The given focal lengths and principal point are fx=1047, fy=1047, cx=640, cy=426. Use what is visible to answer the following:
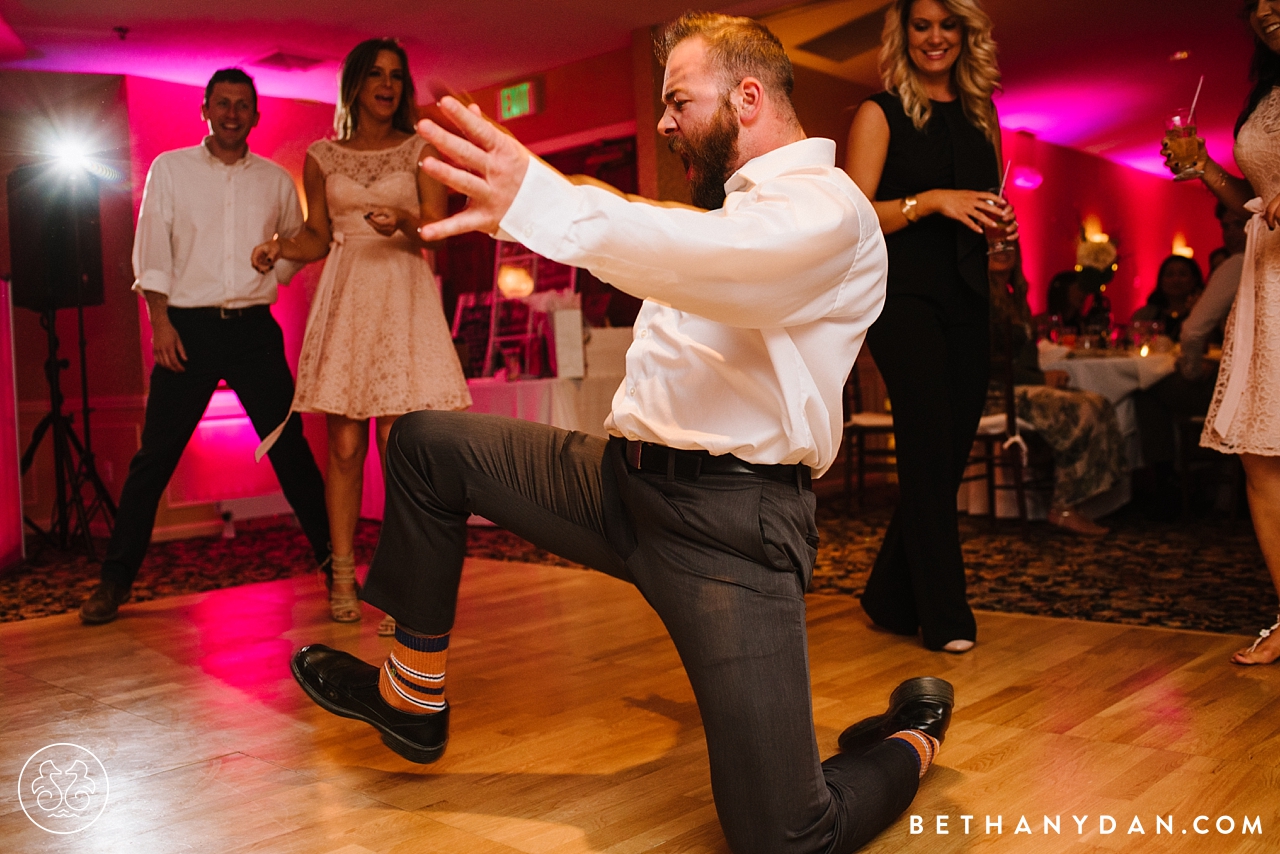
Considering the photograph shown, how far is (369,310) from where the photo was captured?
309cm

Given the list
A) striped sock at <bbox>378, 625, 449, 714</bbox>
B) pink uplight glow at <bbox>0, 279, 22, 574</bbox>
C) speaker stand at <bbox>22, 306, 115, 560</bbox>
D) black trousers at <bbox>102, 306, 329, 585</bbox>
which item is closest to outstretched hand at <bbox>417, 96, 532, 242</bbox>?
striped sock at <bbox>378, 625, 449, 714</bbox>

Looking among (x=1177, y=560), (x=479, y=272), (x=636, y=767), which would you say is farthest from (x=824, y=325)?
(x=479, y=272)

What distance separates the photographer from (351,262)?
3.09 meters

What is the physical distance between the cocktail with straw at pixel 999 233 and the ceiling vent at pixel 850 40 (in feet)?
14.4

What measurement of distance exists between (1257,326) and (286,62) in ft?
19.4

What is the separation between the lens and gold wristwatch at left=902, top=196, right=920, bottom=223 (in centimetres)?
264

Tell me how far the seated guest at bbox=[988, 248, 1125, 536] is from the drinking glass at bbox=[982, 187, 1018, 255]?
7.08ft

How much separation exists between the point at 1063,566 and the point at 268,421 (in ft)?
9.66

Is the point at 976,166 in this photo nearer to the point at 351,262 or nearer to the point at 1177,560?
the point at 351,262

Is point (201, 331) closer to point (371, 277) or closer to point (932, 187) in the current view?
point (371, 277)

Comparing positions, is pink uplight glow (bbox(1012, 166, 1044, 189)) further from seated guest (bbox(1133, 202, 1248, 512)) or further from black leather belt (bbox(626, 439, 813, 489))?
black leather belt (bbox(626, 439, 813, 489))

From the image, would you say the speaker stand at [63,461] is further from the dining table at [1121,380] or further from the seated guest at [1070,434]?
the dining table at [1121,380]

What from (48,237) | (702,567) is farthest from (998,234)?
(48,237)

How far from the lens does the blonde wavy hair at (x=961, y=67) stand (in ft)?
8.78
